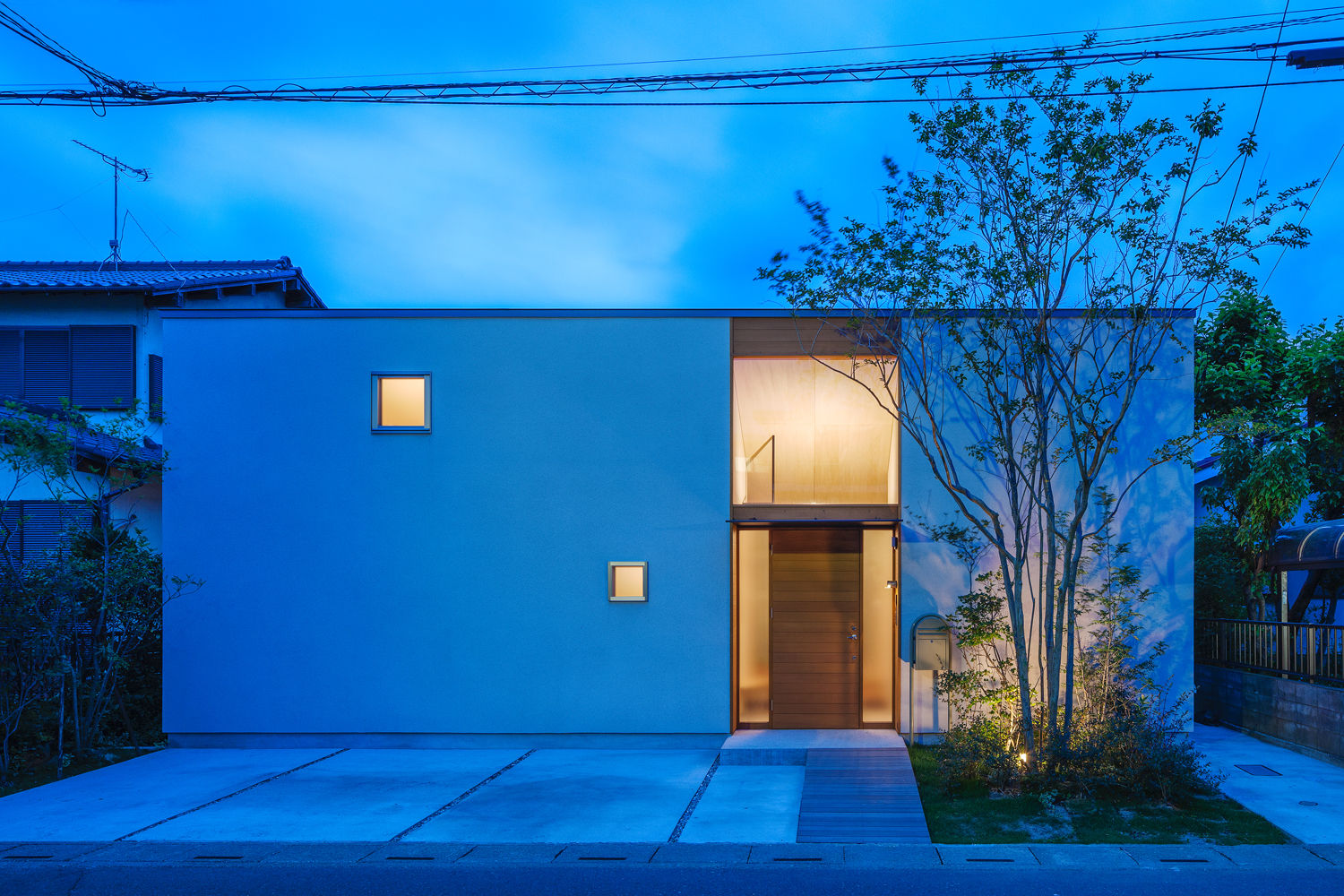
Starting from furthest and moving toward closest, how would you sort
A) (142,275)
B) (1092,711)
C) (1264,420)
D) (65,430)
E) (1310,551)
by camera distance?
(142,275), (1264,420), (1310,551), (65,430), (1092,711)

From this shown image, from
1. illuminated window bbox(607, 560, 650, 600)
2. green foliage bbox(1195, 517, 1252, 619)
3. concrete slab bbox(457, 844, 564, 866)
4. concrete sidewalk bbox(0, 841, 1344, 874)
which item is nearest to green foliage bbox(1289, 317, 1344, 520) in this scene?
green foliage bbox(1195, 517, 1252, 619)

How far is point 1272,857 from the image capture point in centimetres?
648

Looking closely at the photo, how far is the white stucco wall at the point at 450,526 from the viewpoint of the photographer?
404 inches

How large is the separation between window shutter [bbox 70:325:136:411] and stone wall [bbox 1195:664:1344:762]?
53.5 ft

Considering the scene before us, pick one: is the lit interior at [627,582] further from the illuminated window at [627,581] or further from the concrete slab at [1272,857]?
the concrete slab at [1272,857]

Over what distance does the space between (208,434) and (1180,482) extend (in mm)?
10948

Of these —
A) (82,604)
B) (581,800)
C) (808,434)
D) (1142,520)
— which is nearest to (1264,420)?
(1142,520)

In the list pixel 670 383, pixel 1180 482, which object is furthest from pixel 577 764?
pixel 1180 482

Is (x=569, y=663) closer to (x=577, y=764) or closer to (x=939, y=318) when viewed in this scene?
(x=577, y=764)

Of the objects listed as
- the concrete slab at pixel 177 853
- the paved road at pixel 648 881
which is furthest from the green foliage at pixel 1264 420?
the concrete slab at pixel 177 853

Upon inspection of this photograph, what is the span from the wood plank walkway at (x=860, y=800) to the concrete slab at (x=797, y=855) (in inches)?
5.6

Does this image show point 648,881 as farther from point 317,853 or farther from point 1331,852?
point 1331,852

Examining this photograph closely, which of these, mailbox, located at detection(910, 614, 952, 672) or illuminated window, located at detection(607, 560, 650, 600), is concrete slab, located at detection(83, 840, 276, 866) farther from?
mailbox, located at detection(910, 614, 952, 672)

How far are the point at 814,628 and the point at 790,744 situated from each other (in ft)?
4.79
